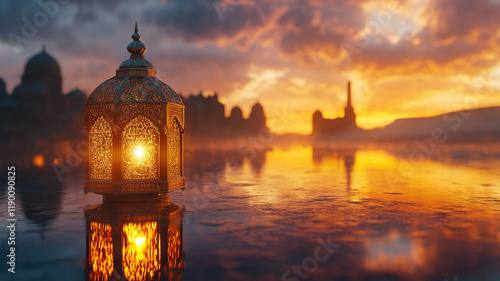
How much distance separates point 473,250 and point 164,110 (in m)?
5.57

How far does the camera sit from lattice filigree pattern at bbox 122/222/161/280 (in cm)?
396

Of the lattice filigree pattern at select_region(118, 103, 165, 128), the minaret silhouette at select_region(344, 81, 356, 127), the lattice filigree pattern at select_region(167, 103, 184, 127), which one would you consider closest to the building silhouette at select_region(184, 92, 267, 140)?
the minaret silhouette at select_region(344, 81, 356, 127)

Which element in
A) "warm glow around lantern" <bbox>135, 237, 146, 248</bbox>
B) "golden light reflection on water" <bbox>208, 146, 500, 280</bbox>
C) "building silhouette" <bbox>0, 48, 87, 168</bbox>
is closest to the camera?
"golden light reflection on water" <bbox>208, 146, 500, 280</bbox>

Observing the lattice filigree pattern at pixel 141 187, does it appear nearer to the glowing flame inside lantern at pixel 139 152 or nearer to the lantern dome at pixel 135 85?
the glowing flame inside lantern at pixel 139 152

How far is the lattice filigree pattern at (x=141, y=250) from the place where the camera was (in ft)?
13.0

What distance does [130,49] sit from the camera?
778cm

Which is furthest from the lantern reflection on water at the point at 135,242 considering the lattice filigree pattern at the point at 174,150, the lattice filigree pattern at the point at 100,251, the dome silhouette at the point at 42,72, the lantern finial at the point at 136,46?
the dome silhouette at the point at 42,72

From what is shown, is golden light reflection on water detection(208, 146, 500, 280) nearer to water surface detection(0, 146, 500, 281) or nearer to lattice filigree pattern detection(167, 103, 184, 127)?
water surface detection(0, 146, 500, 281)

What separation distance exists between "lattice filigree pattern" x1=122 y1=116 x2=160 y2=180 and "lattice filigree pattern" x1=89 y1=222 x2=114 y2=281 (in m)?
1.44

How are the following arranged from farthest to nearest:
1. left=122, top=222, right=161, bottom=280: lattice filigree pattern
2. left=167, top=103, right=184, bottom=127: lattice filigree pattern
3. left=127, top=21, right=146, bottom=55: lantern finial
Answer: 1. left=127, top=21, right=146, bottom=55: lantern finial
2. left=167, top=103, right=184, bottom=127: lattice filigree pattern
3. left=122, top=222, right=161, bottom=280: lattice filigree pattern

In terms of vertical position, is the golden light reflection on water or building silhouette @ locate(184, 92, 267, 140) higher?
building silhouette @ locate(184, 92, 267, 140)

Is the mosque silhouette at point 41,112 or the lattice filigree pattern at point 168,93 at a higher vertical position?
the mosque silhouette at point 41,112

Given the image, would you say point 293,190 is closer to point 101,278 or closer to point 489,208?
point 489,208

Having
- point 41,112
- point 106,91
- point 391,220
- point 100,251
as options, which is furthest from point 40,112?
point 391,220
